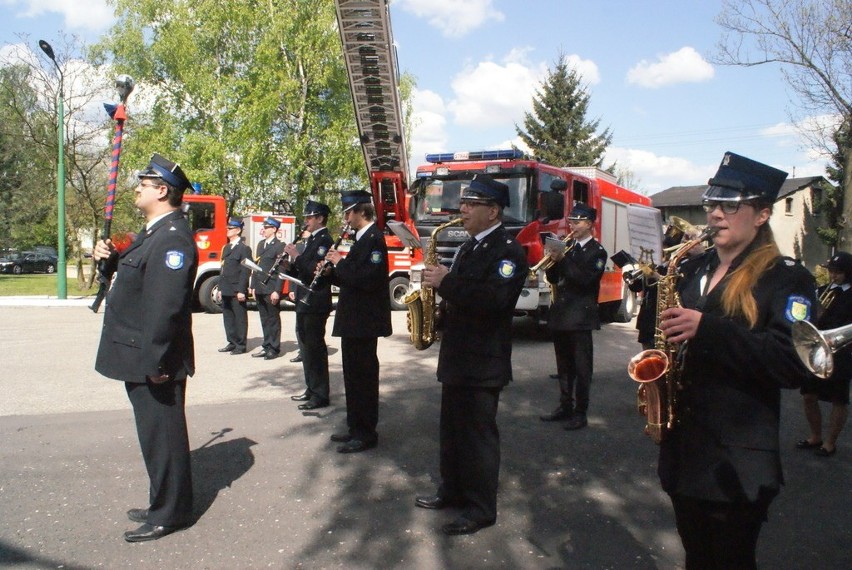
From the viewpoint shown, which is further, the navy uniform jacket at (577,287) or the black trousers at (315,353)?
the black trousers at (315,353)

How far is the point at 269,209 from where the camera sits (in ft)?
82.9

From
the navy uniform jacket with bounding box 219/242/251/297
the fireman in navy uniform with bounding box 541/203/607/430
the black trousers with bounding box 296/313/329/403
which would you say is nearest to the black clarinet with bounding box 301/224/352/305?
the black trousers with bounding box 296/313/329/403

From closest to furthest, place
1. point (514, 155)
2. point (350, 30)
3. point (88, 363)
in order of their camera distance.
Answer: point (88, 363) < point (514, 155) < point (350, 30)

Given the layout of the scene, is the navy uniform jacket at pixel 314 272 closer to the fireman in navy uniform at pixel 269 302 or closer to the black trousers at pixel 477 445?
the black trousers at pixel 477 445

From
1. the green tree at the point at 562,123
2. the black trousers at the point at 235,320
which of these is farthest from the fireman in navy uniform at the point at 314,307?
the green tree at the point at 562,123

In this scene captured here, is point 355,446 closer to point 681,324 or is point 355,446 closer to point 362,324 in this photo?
point 362,324

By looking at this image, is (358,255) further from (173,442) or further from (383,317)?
(173,442)

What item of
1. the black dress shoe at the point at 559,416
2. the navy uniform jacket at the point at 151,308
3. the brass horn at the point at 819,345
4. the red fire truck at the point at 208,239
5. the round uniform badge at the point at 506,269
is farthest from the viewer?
the red fire truck at the point at 208,239

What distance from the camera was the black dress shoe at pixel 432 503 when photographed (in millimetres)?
4383

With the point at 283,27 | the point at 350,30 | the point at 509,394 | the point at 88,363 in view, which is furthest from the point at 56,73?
the point at 509,394

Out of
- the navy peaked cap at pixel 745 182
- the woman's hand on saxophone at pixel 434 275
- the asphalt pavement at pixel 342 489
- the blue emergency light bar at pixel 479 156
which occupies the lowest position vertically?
the asphalt pavement at pixel 342 489

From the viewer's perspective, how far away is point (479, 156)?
12.0 metres

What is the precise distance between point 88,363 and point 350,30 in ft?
27.7

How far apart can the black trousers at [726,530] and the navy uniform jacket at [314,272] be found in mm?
4481
